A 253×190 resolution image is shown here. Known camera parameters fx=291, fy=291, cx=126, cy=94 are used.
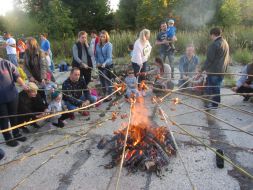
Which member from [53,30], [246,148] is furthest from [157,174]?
[53,30]

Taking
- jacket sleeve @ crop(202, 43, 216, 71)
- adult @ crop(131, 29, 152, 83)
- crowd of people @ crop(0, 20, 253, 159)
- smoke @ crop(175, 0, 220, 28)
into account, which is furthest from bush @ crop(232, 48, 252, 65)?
smoke @ crop(175, 0, 220, 28)

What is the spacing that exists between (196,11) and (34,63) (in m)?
15.1

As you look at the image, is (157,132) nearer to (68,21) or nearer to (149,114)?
(149,114)

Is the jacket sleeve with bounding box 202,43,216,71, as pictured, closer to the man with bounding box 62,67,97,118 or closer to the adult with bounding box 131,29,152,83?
the adult with bounding box 131,29,152,83

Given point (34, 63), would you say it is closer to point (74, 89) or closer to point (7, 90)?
point (74, 89)

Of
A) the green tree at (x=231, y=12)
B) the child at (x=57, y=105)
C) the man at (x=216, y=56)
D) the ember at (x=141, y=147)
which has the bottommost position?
the ember at (x=141, y=147)

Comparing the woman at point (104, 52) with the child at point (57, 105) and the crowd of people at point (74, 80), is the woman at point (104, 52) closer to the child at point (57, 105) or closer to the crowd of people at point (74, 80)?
the crowd of people at point (74, 80)

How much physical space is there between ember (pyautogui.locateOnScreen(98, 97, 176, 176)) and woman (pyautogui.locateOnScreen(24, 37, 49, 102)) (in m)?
2.14

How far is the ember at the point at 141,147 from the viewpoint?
4293 mm

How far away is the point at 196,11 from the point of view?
18.9 meters

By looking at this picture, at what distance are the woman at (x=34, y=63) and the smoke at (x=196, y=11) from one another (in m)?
13.9

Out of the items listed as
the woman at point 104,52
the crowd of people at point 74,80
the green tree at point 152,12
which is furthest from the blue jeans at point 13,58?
the green tree at point 152,12

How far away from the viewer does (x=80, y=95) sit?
6766mm

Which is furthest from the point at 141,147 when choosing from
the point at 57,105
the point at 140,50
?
the point at 140,50
